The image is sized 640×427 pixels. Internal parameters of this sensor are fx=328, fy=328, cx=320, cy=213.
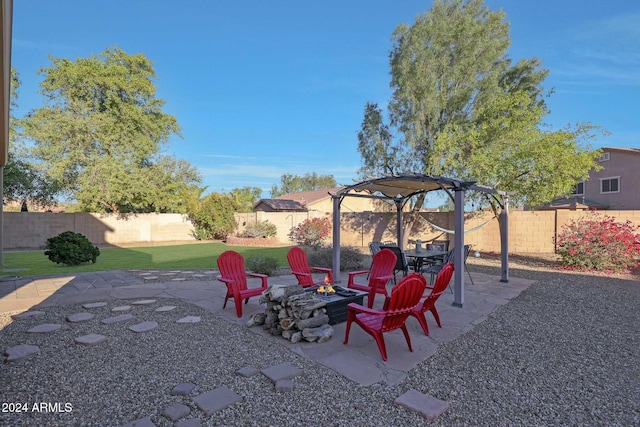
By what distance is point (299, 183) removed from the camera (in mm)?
49031

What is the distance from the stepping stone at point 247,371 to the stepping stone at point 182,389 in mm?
383

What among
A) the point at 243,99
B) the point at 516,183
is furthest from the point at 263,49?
the point at 516,183

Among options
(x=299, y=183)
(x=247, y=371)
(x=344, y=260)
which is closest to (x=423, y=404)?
(x=247, y=371)

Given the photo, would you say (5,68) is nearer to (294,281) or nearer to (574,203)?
(294,281)

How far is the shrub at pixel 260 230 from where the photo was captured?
1648 cm

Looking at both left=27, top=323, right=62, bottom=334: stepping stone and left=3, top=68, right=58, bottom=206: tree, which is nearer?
left=27, top=323, right=62, bottom=334: stepping stone

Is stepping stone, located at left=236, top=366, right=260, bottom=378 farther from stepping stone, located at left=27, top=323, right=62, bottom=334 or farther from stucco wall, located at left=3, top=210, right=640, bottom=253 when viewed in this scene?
stucco wall, located at left=3, top=210, right=640, bottom=253

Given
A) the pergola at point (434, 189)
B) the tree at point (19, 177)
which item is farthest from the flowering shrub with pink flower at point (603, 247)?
the tree at point (19, 177)

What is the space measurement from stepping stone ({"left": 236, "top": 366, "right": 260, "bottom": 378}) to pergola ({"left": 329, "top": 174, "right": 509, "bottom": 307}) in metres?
3.36

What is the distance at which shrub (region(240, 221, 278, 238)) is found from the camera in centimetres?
1648

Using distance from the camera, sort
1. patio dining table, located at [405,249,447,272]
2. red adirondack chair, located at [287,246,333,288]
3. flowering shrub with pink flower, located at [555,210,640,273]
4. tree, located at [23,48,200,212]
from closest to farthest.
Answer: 1. red adirondack chair, located at [287,246,333,288]
2. patio dining table, located at [405,249,447,272]
3. flowering shrub with pink flower, located at [555,210,640,273]
4. tree, located at [23,48,200,212]

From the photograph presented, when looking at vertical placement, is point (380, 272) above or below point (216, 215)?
below

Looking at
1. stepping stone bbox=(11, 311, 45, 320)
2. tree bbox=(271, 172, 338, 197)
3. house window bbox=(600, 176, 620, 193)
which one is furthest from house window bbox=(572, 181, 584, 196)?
tree bbox=(271, 172, 338, 197)

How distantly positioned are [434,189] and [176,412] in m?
6.22
